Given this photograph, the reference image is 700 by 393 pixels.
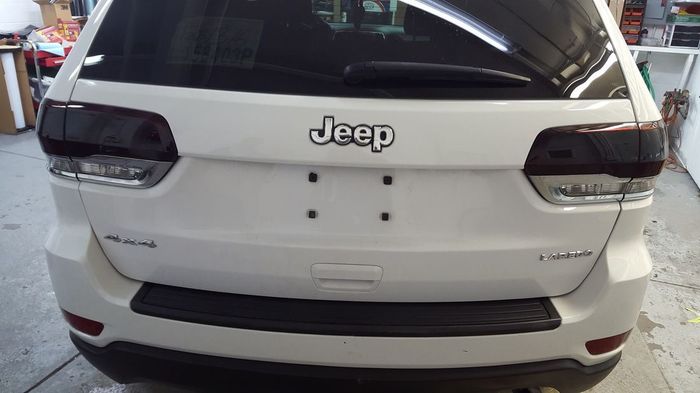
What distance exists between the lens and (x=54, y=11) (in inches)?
261

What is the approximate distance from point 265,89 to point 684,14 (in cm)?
603

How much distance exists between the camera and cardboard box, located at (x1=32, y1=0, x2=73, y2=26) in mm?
6546

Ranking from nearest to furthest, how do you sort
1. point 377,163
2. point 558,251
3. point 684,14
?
point 377,163 → point 558,251 → point 684,14

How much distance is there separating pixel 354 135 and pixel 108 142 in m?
0.66

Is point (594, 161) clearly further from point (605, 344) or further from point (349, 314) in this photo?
point (349, 314)

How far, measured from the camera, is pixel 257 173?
51.5 inches

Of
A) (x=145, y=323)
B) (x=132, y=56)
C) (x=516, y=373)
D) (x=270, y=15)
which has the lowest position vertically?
(x=516, y=373)

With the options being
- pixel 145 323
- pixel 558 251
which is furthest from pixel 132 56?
pixel 558 251

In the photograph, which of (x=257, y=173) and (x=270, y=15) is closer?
(x=257, y=173)

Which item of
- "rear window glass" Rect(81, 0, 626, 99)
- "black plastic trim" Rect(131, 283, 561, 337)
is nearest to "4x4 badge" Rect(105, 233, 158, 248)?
"black plastic trim" Rect(131, 283, 561, 337)

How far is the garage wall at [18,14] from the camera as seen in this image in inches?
266

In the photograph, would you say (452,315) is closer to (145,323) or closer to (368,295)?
(368,295)

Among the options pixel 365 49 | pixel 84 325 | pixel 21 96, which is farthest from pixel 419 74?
pixel 21 96

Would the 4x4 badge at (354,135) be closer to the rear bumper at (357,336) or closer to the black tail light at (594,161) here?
the black tail light at (594,161)
